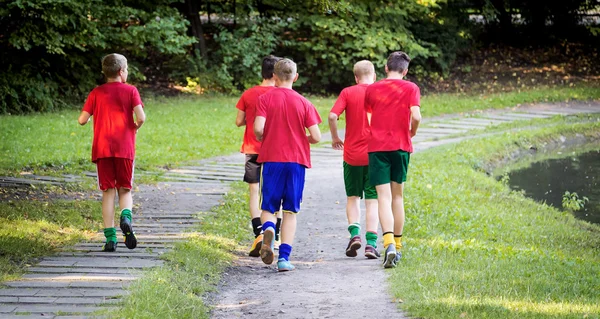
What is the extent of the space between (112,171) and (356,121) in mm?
2327

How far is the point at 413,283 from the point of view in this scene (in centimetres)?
674

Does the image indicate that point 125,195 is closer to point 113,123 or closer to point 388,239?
point 113,123

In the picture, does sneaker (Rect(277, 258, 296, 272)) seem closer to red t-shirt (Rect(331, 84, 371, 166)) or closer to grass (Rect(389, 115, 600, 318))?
grass (Rect(389, 115, 600, 318))

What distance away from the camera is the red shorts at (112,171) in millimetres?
8037

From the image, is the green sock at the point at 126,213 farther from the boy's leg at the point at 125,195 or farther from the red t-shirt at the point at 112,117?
the red t-shirt at the point at 112,117

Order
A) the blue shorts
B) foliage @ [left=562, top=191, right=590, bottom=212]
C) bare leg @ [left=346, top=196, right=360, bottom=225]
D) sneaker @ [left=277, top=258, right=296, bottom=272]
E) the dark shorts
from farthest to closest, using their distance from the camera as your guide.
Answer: foliage @ [left=562, top=191, right=590, bottom=212] → the dark shorts → bare leg @ [left=346, top=196, right=360, bottom=225] → sneaker @ [left=277, top=258, right=296, bottom=272] → the blue shorts

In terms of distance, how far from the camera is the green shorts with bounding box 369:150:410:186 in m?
7.70

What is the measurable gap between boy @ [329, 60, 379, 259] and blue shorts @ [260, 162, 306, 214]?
0.63 metres

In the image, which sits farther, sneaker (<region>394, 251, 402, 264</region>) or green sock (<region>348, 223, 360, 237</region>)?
green sock (<region>348, 223, 360, 237</region>)

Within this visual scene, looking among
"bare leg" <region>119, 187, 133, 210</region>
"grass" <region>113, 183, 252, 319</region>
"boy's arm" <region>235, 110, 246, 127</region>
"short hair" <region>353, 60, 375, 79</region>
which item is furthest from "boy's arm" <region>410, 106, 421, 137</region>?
"bare leg" <region>119, 187, 133, 210</region>

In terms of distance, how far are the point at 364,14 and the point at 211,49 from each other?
16.8 ft

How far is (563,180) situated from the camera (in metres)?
16.0

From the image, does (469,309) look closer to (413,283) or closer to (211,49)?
(413,283)

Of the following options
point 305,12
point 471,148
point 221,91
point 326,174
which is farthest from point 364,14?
point 326,174
